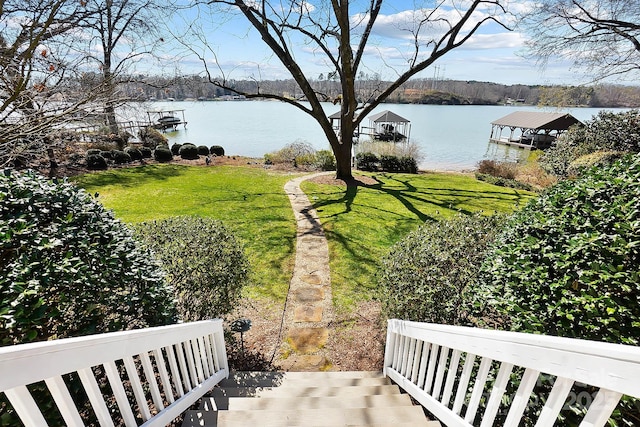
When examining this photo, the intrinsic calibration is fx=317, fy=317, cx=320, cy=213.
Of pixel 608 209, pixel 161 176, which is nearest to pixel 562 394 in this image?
pixel 608 209

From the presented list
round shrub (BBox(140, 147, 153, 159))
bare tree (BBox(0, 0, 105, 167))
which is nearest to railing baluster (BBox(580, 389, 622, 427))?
bare tree (BBox(0, 0, 105, 167))

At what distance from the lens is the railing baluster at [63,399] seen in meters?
0.99

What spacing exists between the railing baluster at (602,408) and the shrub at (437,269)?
6.13 feet

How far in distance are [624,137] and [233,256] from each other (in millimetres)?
15811

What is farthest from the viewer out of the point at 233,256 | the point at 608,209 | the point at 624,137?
the point at 624,137

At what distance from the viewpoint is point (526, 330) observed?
181 centimetres

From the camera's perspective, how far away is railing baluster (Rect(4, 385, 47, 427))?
2.88 feet

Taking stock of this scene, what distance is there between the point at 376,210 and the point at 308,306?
4.82 metres

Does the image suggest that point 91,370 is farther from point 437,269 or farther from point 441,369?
point 437,269

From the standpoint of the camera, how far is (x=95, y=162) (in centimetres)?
1308

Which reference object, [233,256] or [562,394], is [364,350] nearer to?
[233,256]

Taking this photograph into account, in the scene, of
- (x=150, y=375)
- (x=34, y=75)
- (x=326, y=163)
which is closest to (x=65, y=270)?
(x=150, y=375)

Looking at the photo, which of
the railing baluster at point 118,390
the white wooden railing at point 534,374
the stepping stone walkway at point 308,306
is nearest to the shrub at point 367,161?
the stepping stone walkway at point 308,306

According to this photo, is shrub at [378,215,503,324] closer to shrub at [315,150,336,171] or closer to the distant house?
shrub at [315,150,336,171]
